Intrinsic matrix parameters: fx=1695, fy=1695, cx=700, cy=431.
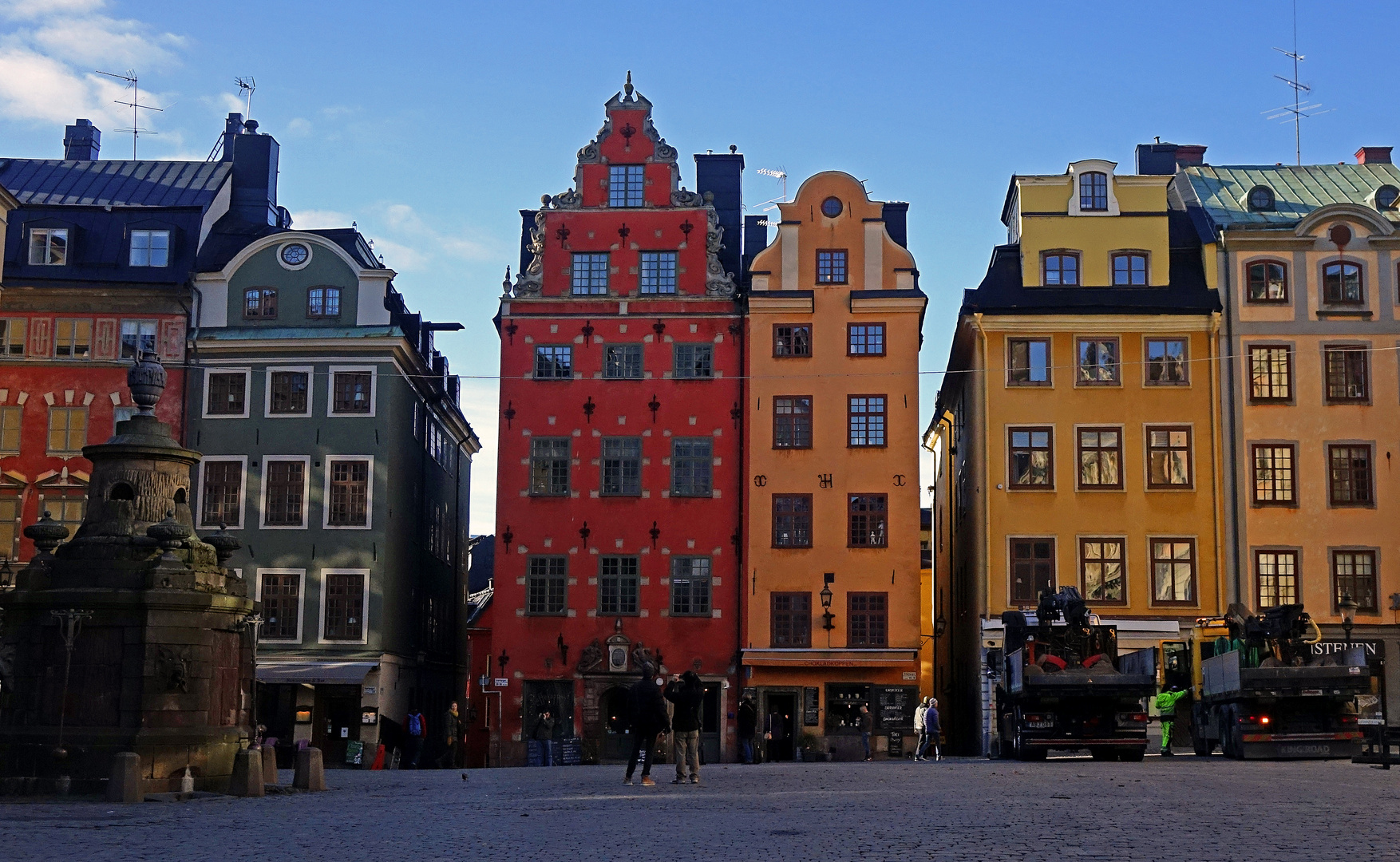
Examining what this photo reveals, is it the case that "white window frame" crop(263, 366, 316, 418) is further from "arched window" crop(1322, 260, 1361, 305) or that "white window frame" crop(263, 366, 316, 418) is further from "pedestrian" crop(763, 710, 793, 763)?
"arched window" crop(1322, 260, 1361, 305)

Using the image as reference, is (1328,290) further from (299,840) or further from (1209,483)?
(299,840)

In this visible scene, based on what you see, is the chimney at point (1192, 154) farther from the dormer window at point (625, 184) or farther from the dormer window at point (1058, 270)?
the dormer window at point (625, 184)

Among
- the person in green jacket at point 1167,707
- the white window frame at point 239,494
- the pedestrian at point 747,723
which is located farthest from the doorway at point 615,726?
the person in green jacket at point 1167,707

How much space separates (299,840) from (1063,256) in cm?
3797

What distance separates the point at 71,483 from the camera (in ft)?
159

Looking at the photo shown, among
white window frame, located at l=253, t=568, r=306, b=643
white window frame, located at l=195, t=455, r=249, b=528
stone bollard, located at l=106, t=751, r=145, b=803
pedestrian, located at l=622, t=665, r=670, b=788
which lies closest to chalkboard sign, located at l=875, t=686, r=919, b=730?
white window frame, located at l=253, t=568, r=306, b=643

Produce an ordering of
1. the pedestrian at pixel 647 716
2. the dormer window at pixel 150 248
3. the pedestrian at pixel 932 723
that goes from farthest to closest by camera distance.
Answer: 1. the dormer window at pixel 150 248
2. the pedestrian at pixel 932 723
3. the pedestrian at pixel 647 716

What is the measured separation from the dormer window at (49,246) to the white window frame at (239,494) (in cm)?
759

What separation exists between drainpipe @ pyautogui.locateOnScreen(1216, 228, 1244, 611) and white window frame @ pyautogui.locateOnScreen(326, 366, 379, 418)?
2418cm

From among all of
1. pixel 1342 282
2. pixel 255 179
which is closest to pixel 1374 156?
pixel 1342 282

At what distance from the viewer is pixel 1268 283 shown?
48.6 metres

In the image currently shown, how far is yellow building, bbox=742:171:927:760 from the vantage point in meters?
47.5

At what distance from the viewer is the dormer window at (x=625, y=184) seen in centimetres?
5000

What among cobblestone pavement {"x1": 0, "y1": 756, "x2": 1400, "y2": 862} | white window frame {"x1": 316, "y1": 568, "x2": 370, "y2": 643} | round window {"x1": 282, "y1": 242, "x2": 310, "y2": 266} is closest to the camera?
cobblestone pavement {"x1": 0, "y1": 756, "x2": 1400, "y2": 862}
